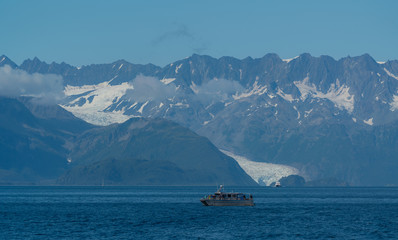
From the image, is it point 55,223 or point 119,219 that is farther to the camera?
point 119,219

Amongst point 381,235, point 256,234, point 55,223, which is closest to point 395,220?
point 381,235

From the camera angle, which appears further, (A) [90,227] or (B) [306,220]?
(B) [306,220]

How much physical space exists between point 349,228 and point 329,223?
13239 mm

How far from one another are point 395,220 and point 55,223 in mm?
90207

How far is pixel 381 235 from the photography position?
522 feet

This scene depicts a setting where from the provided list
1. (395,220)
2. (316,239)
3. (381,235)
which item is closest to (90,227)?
(316,239)

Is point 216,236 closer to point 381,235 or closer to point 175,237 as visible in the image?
point 175,237

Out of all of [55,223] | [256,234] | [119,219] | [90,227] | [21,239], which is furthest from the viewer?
[119,219]

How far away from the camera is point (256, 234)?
531ft

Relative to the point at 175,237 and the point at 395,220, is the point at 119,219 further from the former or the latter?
the point at 395,220

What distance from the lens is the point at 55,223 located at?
7298 inches

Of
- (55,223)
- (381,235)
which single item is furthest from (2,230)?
(381,235)

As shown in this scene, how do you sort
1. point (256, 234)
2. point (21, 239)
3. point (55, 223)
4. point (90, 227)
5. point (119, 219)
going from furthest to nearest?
point (119, 219), point (55, 223), point (90, 227), point (256, 234), point (21, 239)

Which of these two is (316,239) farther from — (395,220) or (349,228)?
(395,220)
